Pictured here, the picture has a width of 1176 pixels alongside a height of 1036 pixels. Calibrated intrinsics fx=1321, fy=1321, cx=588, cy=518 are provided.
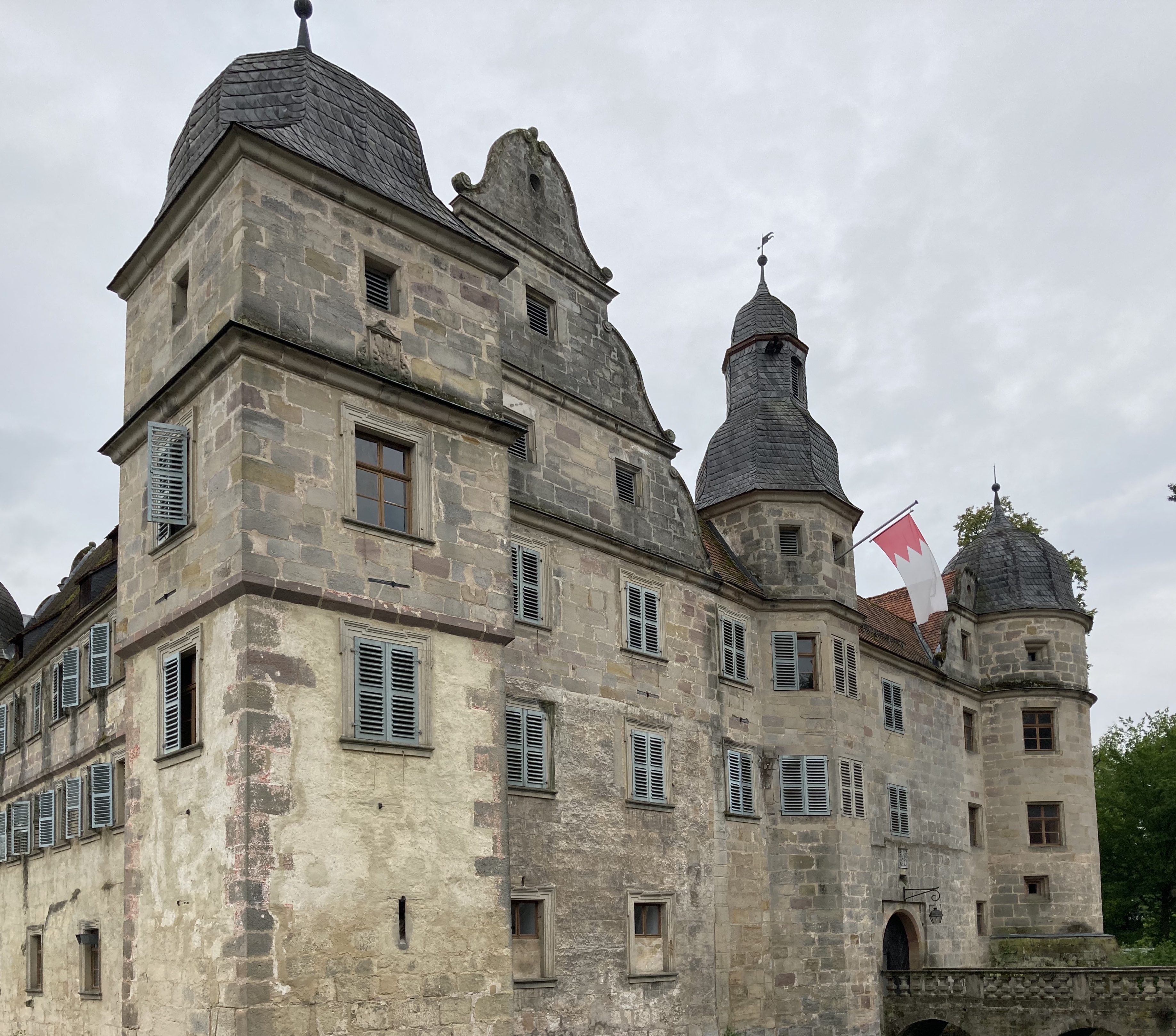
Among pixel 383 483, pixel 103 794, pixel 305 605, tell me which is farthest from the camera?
pixel 103 794

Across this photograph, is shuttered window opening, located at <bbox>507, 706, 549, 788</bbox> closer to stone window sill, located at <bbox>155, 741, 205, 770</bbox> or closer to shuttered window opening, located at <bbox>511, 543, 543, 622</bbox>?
shuttered window opening, located at <bbox>511, 543, 543, 622</bbox>

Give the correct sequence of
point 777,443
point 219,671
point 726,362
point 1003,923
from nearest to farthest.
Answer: point 219,671, point 777,443, point 726,362, point 1003,923

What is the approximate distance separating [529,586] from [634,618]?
2.58m

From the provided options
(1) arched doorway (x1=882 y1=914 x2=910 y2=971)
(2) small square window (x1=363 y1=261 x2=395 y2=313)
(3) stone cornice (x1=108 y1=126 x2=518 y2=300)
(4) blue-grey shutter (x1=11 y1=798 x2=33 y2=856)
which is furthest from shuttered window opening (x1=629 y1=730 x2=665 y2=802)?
(4) blue-grey shutter (x1=11 y1=798 x2=33 y2=856)

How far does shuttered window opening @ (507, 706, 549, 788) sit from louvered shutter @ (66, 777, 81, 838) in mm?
9012

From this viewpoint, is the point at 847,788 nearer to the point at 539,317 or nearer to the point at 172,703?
the point at 539,317

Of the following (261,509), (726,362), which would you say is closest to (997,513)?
(726,362)

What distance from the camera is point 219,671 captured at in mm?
14133

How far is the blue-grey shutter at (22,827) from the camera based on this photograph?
84.4 feet

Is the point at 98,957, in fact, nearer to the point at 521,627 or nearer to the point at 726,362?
the point at 521,627

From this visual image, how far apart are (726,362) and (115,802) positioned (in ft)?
52.6

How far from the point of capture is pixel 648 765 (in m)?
21.3

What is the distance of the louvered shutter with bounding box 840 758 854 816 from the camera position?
24797mm

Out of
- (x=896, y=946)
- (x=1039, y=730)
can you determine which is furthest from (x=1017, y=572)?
(x=896, y=946)
